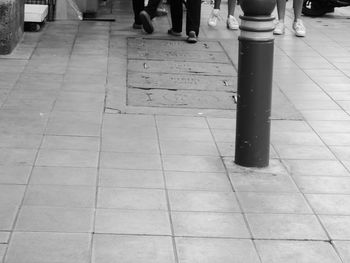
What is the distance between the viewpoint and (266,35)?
17.6ft

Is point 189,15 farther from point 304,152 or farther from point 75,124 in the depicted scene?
point 304,152

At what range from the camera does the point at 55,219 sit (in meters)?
4.57

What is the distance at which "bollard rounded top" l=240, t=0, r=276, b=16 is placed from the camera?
5.23m

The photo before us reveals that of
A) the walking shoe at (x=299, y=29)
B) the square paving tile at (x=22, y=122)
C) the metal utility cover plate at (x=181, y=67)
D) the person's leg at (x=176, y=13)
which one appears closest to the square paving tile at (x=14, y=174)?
the square paving tile at (x=22, y=122)

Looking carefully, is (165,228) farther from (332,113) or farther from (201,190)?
(332,113)

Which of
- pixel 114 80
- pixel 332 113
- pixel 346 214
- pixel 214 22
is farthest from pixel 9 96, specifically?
pixel 214 22

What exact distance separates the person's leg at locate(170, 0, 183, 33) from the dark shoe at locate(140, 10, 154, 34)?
1.05 feet

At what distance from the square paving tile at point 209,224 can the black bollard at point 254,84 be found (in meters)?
0.95

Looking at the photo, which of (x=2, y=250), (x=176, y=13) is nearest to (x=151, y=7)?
(x=176, y=13)

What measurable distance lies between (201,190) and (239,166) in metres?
0.61

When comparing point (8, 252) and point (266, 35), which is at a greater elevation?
point (266, 35)

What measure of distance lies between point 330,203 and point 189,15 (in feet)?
18.1

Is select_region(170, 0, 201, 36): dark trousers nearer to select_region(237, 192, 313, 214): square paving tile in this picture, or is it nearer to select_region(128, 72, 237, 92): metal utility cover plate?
select_region(128, 72, 237, 92): metal utility cover plate

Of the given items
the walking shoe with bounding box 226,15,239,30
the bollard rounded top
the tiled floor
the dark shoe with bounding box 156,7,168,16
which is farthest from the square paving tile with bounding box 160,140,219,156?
the dark shoe with bounding box 156,7,168,16
